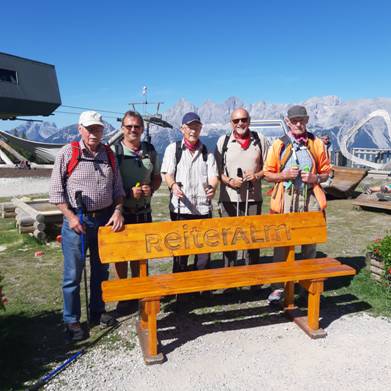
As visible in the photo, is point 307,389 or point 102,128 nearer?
point 307,389

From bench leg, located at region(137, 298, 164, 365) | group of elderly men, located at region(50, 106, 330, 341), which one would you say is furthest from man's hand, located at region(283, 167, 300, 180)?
bench leg, located at region(137, 298, 164, 365)

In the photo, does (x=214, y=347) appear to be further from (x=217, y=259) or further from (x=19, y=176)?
(x=19, y=176)

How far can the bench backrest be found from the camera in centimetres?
400

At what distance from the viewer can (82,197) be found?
3971 mm

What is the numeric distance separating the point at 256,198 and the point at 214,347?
6.35ft

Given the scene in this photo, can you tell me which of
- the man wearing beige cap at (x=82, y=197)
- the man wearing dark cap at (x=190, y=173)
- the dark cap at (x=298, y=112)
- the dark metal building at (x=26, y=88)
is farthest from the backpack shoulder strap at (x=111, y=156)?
the dark metal building at (x=26, y=88)

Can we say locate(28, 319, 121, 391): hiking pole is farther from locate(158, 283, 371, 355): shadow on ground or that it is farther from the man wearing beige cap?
locate(158, 283, 371, 355): shadow on ground

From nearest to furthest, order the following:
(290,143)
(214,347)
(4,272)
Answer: (214,347) → (290,143) → (4,272)

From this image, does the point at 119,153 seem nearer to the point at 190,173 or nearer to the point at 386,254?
the point at 190,173

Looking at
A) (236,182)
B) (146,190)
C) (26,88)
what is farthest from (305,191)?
(26,88)

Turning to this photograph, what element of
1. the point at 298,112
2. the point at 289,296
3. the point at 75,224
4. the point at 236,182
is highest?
the point at 298,112

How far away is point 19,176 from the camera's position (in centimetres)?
2312

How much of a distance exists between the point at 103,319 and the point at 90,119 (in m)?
2.18

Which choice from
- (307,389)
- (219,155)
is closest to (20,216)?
(219,155)
